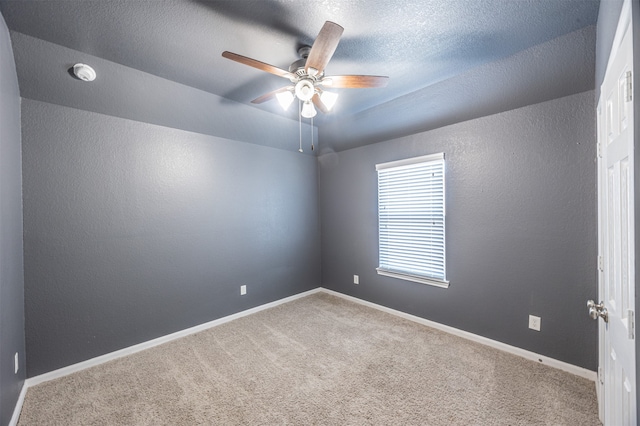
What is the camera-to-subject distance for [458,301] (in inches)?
113

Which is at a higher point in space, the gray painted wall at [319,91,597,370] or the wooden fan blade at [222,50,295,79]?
the wooden fan blade at [222,50,295,79]

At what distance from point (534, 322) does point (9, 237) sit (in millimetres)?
4142

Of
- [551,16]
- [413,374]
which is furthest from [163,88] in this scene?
[413,374]

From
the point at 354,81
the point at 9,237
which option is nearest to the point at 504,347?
the point at 354,81

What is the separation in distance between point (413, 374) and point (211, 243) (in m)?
2.54

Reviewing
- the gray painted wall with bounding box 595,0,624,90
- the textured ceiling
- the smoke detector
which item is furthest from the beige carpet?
the smoke detector

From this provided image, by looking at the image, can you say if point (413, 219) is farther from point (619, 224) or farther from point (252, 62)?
point (252, 62)

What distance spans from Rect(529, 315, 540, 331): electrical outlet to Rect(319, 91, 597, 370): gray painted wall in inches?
1.6

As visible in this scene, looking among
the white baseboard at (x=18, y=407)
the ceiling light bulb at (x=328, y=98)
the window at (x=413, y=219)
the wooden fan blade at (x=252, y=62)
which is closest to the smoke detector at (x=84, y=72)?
the wooden fan blade at (x=252, y=62)

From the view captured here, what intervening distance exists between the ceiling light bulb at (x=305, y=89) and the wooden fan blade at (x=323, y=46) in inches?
3.2

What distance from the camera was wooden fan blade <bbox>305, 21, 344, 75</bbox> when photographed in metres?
1.51

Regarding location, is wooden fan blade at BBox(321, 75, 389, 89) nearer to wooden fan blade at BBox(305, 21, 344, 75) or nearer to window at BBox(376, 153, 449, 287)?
wooden fan blade at BBox(305, 21, 344, 75)

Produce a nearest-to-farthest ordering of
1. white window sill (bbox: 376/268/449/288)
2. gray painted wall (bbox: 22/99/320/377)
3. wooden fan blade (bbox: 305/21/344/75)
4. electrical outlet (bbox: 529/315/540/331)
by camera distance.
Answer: wooden fan blade (bbox: 305/21/344/75)
gray painted wall (bbox: 22/99/320/377)
electrical outlet (bbox: 529/315/540/331)
white window sill (bbox: 376/268/449/288)

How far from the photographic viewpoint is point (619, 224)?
115cm
